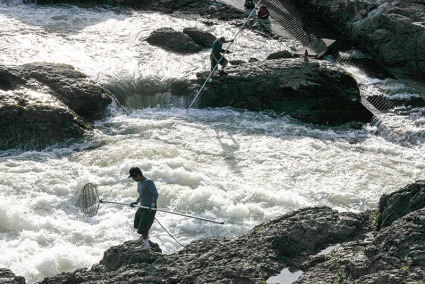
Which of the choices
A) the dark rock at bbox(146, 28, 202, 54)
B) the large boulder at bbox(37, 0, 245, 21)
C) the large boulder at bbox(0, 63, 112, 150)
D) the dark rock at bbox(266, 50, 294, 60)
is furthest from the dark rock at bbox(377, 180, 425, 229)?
the large boulder at bbox(37, 0, 245, 21)

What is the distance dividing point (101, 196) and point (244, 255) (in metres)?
6.36

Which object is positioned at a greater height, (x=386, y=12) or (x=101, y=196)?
(x=386, y=12)

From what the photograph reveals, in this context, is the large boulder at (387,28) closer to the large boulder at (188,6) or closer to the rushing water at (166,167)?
the rushing water at (166,167)

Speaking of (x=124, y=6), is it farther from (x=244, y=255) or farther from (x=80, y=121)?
(x=244, y=255)

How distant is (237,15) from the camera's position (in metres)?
25.9

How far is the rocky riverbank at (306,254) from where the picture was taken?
8570 millimetres

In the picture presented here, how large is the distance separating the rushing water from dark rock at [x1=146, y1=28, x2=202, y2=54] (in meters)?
0.31

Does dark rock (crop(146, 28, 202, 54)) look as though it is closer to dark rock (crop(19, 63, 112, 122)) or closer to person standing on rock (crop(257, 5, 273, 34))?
person standing on rock (crop(257, 5, 273, 34))

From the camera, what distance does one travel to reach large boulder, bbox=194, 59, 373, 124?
66.4 feet

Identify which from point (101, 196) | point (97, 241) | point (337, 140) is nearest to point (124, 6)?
point (337, 140)

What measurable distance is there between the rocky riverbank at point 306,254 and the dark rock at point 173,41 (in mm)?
13008

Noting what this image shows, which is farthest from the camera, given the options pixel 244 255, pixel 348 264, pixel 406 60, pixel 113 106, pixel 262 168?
pixel 406 60

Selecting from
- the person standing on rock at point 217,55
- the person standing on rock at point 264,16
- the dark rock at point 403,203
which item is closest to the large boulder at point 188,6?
the person standing on rock at point 264,16

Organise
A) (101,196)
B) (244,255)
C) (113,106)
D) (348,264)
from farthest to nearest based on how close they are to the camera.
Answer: (113,106), (101,196), (244,255), (348,264)
